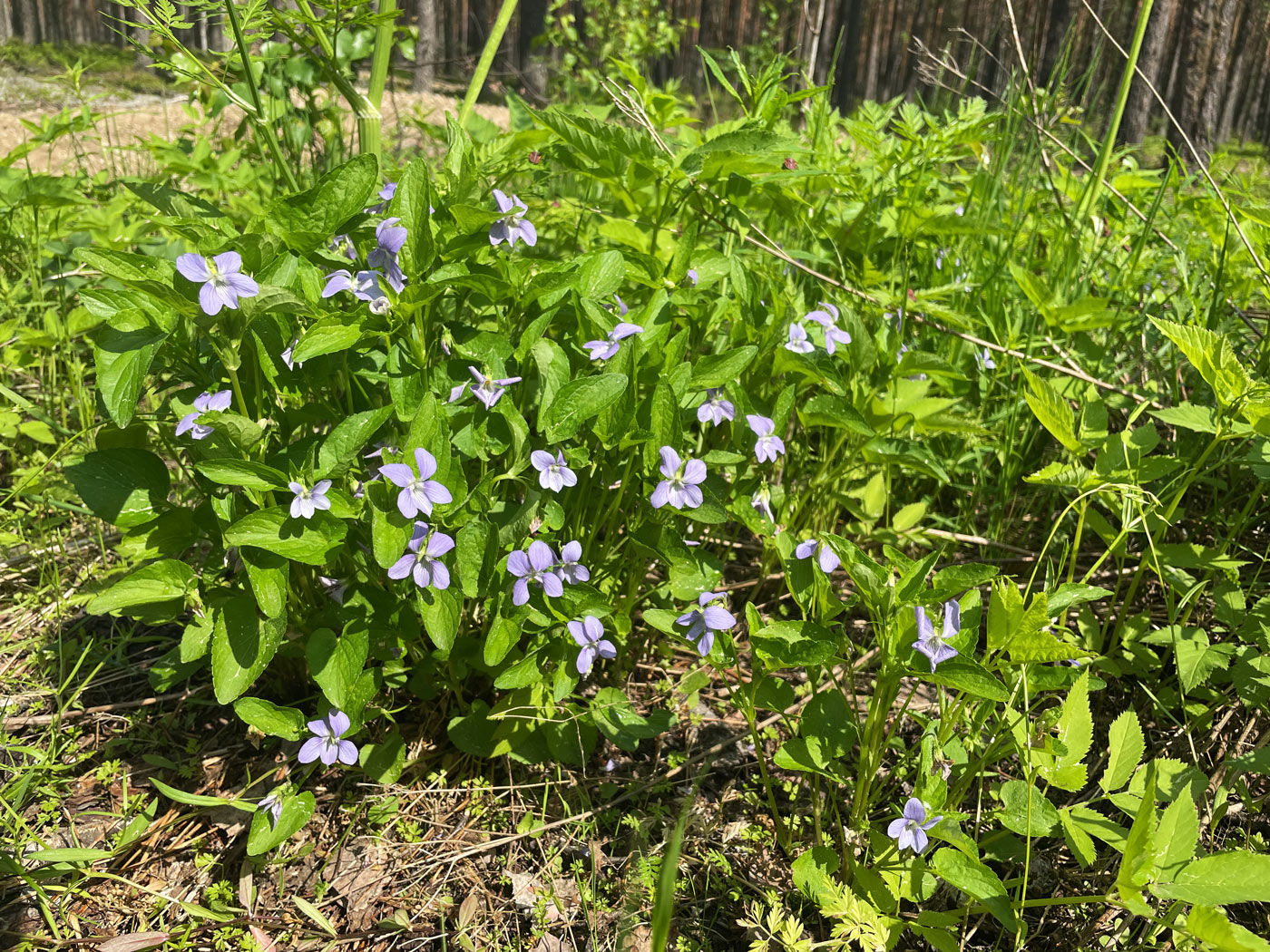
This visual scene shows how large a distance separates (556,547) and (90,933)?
3.29ft

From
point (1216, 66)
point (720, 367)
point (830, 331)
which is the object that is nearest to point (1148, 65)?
point (1216, 66)

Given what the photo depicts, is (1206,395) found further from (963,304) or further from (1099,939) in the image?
(1099,939)

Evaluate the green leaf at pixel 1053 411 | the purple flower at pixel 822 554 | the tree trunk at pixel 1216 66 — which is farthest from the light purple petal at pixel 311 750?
the tree trunk at pixel 1216 66

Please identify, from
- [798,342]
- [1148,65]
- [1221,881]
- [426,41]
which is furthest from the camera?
[426,41]

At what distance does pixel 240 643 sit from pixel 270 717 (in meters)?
0.18

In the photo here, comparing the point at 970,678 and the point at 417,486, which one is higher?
the point at 417,486

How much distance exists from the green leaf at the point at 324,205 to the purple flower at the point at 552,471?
19.3 inches

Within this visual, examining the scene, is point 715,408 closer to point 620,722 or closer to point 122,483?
point 620,722

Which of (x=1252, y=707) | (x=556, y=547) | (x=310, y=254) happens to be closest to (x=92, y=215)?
(x=310, y=254)

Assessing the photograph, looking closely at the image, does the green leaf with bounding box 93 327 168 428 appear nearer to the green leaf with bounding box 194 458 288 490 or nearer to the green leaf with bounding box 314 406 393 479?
the green leaf with bounding box 194 458 288 490

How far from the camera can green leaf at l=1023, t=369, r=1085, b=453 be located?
5.33 feet

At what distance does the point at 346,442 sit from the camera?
1305mm

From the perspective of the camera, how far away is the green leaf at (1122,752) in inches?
51.8

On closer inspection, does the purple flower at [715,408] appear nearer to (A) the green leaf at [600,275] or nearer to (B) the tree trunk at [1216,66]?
(A) the green leaf at [600,275]
